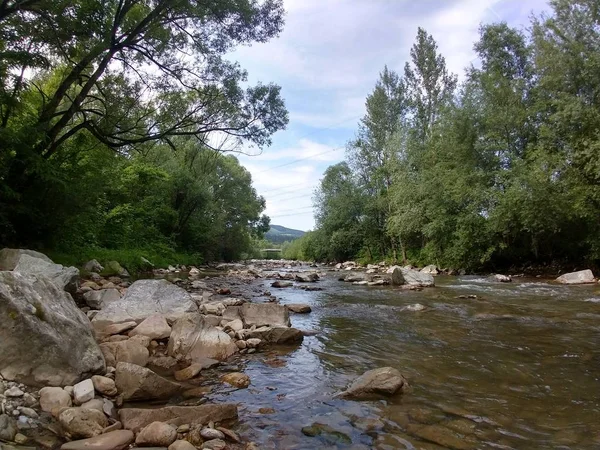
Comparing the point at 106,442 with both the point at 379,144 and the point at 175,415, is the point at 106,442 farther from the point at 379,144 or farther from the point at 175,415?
the point at 379,144

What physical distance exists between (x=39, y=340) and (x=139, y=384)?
110 centimetres

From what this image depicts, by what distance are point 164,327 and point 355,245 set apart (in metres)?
37.3

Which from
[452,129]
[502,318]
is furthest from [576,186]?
[502,318]

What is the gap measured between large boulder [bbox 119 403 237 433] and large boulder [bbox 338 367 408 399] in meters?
1.46

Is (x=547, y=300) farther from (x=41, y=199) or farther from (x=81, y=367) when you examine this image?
(x=41, y=199)

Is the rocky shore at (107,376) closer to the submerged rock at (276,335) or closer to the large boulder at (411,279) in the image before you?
the submerged rock at (276,335)

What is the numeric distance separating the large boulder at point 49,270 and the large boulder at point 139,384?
12.8 ft

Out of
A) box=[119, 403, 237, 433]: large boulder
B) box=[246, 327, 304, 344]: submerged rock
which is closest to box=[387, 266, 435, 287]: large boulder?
box=[246, 327, 304, 344]: submerged rock

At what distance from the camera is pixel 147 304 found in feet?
23.8

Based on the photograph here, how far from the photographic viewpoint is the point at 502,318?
9.02m

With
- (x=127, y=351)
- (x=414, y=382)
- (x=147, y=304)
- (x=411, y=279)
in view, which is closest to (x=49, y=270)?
(x=147, y=304)

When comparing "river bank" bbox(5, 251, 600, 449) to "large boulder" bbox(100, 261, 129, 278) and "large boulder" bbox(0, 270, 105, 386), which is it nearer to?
"large boulder" bbox(0, 270, 105, 386)

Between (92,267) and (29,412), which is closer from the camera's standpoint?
(29,412)

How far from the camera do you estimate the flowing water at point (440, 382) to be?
351cm
